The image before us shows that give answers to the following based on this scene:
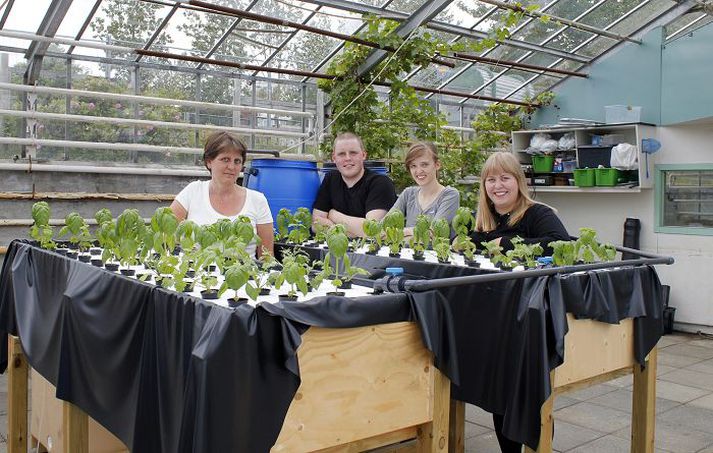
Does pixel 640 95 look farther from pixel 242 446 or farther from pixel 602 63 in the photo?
pixel 242 446

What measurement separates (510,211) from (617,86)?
505cm

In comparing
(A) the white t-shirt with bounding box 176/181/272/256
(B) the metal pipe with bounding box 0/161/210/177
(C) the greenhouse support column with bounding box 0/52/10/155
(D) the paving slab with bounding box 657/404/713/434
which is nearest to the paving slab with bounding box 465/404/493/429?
(D) the paving slab with bounding box 657/404/713/434

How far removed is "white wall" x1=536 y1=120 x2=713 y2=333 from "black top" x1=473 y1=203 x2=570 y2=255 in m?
4.28

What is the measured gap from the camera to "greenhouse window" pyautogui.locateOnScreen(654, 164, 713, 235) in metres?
6.68

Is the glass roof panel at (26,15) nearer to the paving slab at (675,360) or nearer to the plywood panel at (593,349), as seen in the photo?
the plywood panel at (593,349)

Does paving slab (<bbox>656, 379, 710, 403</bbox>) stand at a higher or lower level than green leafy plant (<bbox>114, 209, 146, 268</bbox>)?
lower

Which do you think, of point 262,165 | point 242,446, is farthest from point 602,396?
point 242,446

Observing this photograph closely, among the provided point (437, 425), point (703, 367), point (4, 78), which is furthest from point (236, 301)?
point (4, 78)

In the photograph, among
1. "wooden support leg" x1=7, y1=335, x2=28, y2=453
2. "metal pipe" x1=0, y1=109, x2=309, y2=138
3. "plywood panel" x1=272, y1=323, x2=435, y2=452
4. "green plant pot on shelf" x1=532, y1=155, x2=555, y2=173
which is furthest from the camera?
"green plant pot on shelf" x1=532, y1=155, x2=555, y2=173

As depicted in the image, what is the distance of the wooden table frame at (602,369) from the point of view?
7.48ft

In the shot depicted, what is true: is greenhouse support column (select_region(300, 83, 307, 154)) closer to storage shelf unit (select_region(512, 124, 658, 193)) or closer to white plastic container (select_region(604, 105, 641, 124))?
storage shelf unit (select_region(512, 124, 658, 193))

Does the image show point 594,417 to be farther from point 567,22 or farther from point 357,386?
point 567,22

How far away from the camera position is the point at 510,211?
3.14 meters

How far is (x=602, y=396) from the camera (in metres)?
4.32
